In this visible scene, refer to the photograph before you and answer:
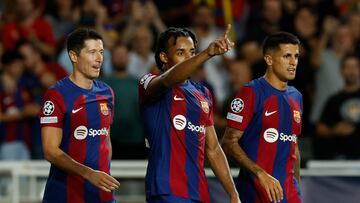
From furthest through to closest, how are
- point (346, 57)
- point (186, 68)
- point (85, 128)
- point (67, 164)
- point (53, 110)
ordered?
point (346, 57), point (85, 128), point (53, 110), point (67, 164), point (186, 68)

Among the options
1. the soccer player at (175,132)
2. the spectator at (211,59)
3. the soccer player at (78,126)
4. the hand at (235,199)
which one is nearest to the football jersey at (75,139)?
the soccer player at (78,126)

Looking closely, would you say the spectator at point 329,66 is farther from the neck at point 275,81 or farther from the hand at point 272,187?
the hand at point 272,187

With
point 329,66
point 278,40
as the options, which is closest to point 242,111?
point 278,40

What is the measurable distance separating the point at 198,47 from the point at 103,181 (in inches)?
242

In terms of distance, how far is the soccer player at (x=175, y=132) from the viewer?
24.4 ft

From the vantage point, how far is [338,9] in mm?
13805

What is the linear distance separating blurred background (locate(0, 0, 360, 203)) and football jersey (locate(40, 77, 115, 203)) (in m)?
2.54

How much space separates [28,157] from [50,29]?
2.16 metres

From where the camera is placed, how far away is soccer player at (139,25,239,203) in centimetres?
745

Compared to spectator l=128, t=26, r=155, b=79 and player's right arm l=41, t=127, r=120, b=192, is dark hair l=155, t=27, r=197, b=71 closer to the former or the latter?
player's right arm l=41, t=127, r=120, b=192

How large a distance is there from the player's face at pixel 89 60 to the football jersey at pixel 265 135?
1178 millimetres

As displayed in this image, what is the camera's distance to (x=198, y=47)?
13031 millimetres

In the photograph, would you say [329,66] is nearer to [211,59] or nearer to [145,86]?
[211,59]

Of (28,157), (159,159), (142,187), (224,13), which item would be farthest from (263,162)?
(224,13)
